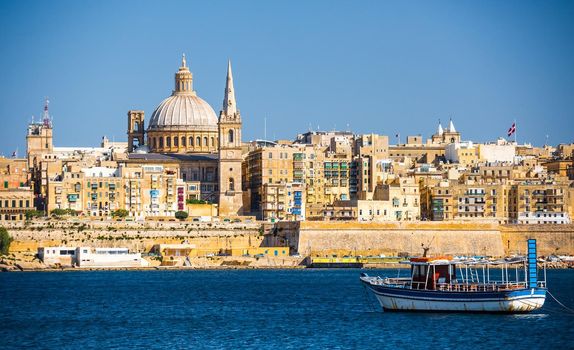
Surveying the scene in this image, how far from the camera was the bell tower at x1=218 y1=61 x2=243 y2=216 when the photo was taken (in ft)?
334

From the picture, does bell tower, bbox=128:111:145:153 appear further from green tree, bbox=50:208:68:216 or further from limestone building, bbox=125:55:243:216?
green tree, bbox=50:208:68:216

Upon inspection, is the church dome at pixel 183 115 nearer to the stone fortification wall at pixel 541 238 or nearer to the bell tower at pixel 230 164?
the bell tower at pixel 230 164

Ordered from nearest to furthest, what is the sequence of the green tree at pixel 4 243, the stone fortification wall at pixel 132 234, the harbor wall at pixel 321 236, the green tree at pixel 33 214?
the green tree at pixel 4 243 → the stone fortification wall at pixel 132 234 → the harbor wall at pixel 321 236 → the green tree at pixel 33 214

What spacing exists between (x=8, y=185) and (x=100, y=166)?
6.47 metres

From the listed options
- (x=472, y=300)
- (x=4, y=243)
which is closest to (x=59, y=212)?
(x=4, y=243)

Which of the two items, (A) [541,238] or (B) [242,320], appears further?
(A) [541,238]

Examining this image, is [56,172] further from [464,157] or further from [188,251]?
[464,157]

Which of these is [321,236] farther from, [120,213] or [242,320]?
[242,320]

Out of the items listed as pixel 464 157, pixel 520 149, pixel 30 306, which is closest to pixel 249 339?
pixel 30 306

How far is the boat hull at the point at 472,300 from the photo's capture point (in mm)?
46469

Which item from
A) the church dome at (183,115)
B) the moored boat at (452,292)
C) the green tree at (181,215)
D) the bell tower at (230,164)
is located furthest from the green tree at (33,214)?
the moored boat at (452,292)

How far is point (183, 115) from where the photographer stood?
112 m

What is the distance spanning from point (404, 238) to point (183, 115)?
88.2 ft

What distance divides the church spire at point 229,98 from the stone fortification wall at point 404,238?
590 inches
